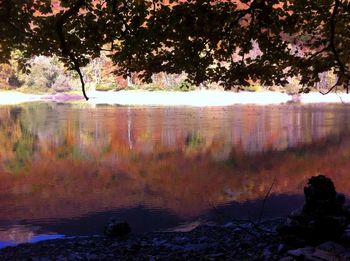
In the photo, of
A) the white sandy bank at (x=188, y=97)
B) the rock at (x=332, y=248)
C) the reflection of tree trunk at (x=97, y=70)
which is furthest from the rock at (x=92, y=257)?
the reflection of tree trunk at (x=97, y=70)

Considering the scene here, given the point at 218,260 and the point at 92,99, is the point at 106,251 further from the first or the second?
the point at 92,99

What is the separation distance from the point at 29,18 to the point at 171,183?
6348mm

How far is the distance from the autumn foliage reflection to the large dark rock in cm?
451

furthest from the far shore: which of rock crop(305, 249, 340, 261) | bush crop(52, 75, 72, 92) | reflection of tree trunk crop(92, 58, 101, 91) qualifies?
rock crop(305, 249, 340, 261)

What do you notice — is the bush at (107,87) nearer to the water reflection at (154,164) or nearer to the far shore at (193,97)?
the far shore at (193,97)

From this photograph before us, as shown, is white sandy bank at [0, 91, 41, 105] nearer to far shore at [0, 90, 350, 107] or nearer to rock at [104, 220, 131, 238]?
far shore at [0, 90, 350, 107]

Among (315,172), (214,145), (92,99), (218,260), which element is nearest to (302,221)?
(218,260)

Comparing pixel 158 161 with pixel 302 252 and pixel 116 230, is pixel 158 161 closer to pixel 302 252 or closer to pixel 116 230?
pixel 116 230

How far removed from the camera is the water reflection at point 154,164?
35.3 ft

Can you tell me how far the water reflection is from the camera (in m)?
10.8

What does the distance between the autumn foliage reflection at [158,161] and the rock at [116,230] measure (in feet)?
6.19

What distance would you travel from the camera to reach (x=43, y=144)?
2067 cm

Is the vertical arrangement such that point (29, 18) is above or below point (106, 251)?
above

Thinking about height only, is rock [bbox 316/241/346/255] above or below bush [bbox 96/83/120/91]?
below
